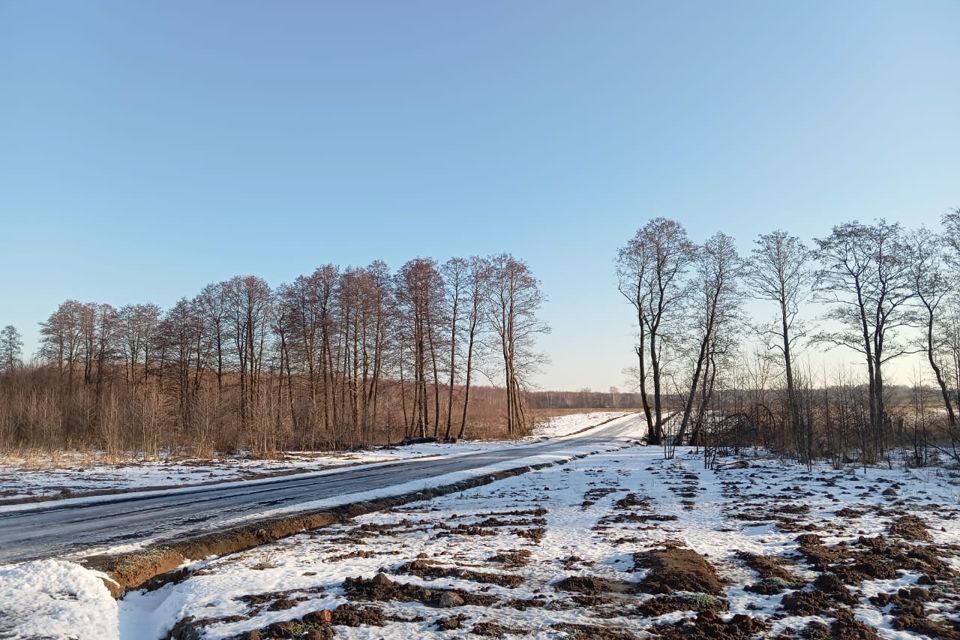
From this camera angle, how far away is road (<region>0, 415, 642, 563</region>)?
8.99 m

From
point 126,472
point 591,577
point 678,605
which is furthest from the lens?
point 126,472

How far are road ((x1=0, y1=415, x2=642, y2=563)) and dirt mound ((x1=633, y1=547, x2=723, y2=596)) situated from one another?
723 centimetres

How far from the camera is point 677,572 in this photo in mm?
6086

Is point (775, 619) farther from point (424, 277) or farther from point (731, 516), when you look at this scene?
point (424, 277)

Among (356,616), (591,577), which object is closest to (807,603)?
(591,577)

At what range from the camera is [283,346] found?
4356 cm

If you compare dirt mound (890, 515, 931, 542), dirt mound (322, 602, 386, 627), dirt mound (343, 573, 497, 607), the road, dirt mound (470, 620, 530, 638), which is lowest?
the road

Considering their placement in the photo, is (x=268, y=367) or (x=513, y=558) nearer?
(x=513, y=558)

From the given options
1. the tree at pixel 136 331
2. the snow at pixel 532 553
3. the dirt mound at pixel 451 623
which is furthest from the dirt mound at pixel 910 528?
the tree at pixel 136 331

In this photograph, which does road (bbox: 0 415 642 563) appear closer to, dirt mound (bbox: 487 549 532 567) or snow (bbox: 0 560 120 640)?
snow (bbox: 0 560 120 640)

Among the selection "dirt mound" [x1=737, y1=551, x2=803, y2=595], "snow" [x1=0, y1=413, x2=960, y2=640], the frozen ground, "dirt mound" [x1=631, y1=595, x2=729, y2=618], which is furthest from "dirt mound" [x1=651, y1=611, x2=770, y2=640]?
the frozen ground

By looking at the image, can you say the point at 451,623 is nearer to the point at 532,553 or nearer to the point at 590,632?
the point at 590,632

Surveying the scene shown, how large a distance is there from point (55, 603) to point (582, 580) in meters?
5.37

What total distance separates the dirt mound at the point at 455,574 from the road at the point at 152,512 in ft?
16.0
